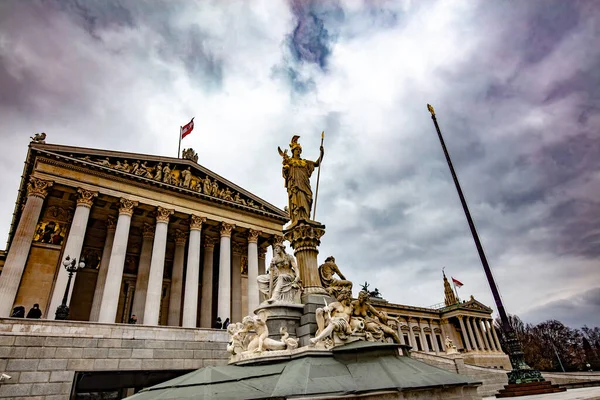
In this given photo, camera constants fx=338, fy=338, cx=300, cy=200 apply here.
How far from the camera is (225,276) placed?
25.8m

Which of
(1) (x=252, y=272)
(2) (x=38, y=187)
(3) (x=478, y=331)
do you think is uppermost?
(2) (x=38, y=187)

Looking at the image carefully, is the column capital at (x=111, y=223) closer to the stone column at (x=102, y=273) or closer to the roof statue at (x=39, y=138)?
the stone column at (x=102, y=273)

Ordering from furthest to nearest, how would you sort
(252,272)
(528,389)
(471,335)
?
(471,335) < (252,272) < (528,389)

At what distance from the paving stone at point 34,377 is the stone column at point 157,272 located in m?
6.85

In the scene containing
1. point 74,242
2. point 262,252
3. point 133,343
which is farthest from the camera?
point 262,252

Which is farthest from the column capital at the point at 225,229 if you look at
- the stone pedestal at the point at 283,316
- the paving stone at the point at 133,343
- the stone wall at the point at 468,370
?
the stone pedestal at the point at 283,316

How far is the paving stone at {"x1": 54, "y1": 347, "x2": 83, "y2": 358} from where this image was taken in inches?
567

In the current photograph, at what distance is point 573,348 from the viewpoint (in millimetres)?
66500

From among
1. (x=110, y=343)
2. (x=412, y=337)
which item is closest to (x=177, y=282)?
(x=110, y=343)

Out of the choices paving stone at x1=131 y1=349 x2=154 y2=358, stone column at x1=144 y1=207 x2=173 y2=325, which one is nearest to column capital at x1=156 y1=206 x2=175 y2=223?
stone column at x1=144 y1=207 x2=173 y2=325

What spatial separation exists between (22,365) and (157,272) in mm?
9312

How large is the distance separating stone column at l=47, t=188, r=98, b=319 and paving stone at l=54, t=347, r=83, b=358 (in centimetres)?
531

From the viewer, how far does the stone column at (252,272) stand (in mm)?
26109

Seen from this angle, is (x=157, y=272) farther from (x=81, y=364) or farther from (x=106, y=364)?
(x=81, y=364)
